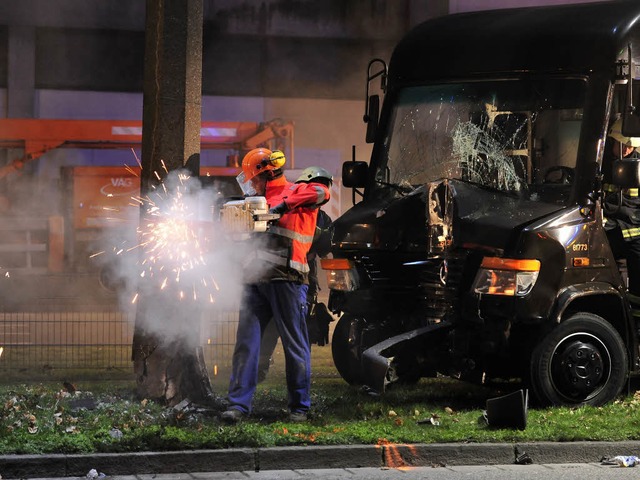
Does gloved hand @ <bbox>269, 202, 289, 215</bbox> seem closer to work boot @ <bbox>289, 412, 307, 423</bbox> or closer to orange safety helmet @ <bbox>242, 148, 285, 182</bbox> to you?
orange safety helmet @ <bbox>242, 148, 285, 182</bbox>

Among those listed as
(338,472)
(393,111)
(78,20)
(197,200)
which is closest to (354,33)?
(78,20)

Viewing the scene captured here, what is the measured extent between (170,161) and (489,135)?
2.69 meters

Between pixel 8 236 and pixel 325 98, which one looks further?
pixel 325 98

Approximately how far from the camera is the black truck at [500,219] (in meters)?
9.22

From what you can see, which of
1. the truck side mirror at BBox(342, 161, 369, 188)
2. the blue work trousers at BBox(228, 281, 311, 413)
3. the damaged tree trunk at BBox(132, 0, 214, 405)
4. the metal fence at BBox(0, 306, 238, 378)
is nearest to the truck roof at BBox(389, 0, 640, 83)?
the truck side mirror at BBox(342, 161, 369, 188)

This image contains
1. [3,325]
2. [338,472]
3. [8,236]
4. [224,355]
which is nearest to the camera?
[338,472]

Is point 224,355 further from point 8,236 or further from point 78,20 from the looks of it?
point 78,20

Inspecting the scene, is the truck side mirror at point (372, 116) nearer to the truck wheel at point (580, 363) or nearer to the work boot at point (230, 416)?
the truck wheel at point (580, 363)

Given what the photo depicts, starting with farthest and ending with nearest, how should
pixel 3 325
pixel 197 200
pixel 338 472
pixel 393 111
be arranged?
pixel 3 325 < pixel 393 111 < pixel 197 200 < pixel 338 472

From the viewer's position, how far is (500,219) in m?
9.26

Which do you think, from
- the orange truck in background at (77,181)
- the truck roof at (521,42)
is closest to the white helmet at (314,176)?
the truck roof at (521,42)

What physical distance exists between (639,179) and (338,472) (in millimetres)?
3489

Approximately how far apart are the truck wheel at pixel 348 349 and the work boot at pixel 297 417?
1.65 meters

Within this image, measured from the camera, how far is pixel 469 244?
930 centimetres
